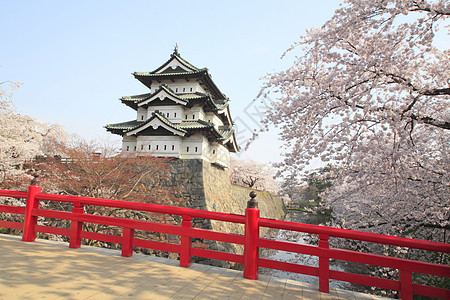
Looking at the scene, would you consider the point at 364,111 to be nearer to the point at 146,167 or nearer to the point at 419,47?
the point at 419,47

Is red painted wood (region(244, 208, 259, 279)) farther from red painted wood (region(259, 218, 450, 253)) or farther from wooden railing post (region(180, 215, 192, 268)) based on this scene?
wooden railing post (region(180, 215, 192, 268))

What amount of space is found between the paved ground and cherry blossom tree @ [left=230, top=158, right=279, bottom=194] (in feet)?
108

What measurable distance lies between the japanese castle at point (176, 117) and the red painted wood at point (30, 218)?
34.2 ft

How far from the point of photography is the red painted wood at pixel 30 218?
4570mm

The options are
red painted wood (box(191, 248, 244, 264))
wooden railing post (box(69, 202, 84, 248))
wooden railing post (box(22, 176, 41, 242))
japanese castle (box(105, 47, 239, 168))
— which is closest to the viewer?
red painted wood (box(191, 248, 244, 264))

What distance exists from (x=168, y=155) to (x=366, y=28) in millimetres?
13667

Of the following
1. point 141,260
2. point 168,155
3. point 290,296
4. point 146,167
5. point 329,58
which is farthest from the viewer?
point 168,155

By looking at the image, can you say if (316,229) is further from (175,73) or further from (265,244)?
(175,73)

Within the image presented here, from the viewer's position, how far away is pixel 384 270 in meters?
6.82

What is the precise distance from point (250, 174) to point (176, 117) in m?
22.7

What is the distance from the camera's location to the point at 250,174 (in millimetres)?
37719

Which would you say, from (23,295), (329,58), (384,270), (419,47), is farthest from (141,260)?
(384,270)

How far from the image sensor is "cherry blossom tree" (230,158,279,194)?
122 feet

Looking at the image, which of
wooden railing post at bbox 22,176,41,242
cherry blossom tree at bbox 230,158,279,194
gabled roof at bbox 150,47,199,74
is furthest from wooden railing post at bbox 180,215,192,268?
cherry blossom tree at bbox 230,158,279,194
